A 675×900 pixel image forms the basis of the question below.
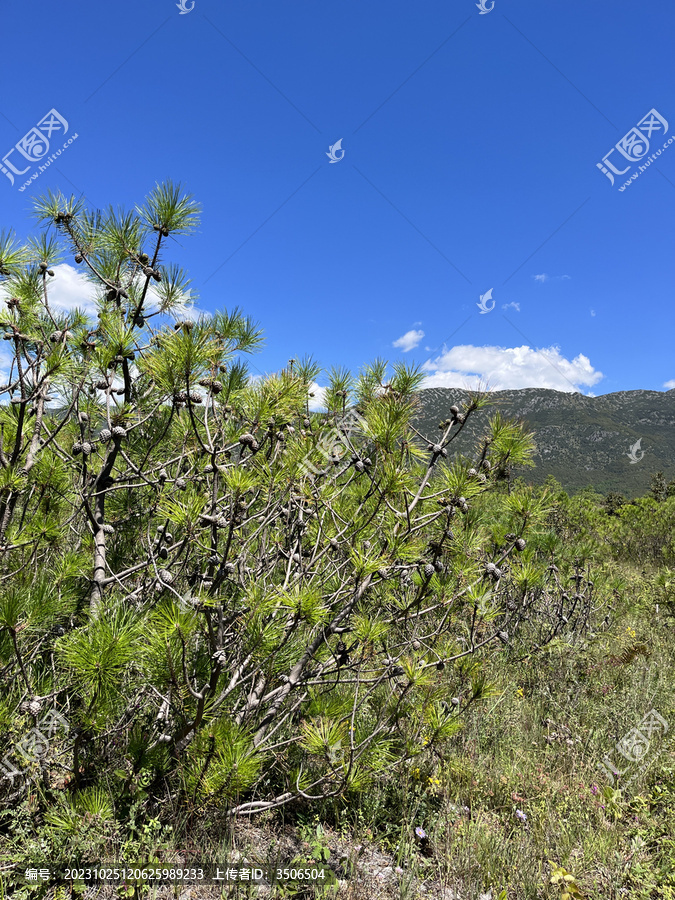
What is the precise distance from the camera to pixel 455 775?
2.92 metres

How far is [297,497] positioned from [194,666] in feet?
3.56

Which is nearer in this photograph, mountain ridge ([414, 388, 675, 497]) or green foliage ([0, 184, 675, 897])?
green foliage ([0, 184, 675, 897])

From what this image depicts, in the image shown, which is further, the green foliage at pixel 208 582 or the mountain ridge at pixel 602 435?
the mountain ridge at pixel 602 435

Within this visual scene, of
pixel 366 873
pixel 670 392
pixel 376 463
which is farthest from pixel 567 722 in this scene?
pixel 670 392

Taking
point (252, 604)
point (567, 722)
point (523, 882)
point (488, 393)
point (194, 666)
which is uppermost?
point (488, 393)

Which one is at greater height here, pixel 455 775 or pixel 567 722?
pixel 455 775

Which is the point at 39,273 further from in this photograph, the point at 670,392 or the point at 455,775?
the point at 670,392

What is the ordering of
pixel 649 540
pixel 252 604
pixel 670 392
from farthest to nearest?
pixel 670 392
pixel 649 540
pixel 252 604

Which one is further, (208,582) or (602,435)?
(602,435)

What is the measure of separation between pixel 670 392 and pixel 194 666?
17025 cm

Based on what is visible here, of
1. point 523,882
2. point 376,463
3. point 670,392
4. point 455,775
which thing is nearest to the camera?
point 523,882

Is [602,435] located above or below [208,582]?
above

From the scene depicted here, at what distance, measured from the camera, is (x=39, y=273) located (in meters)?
2.73

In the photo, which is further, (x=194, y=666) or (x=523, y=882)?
(x=523, y=882)
